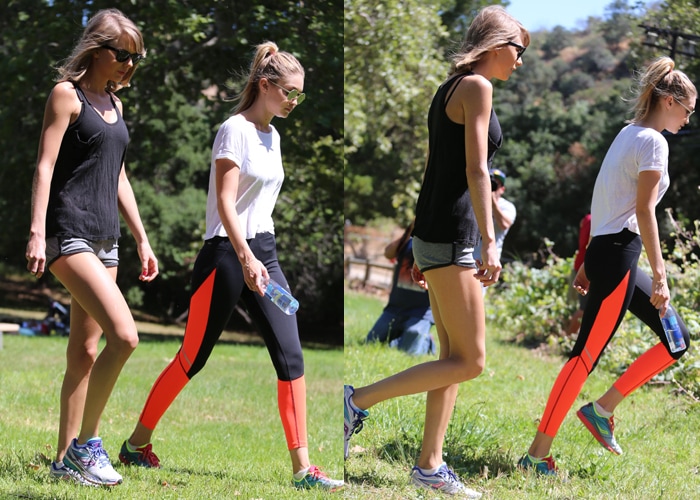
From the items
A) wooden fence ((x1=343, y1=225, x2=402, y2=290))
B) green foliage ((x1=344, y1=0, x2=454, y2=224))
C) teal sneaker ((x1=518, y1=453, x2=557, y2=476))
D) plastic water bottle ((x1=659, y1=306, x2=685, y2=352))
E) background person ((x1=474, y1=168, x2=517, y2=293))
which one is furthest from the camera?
wooden fence ((x1=343, y1=225, x2=402, y2=290))

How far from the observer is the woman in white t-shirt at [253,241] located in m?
2.47

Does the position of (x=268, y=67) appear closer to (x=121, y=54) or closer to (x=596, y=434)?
(x=121, y=54)

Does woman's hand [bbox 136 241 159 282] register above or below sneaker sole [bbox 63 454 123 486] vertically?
above

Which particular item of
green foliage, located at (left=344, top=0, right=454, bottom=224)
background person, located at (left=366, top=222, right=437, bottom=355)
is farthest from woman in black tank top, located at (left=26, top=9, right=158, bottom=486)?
green foliage, located at (left=344, top=0, right=454, bottom=224)

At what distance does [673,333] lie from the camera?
9.50 ft

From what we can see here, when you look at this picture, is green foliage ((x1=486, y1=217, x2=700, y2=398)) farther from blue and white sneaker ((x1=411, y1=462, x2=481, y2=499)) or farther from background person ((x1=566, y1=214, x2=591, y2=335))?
blue and white sneaker ((x1=411, y1=462, x2=481, y2=499))

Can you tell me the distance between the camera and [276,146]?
2605 millimetres

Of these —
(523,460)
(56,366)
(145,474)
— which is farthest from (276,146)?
(56,366)

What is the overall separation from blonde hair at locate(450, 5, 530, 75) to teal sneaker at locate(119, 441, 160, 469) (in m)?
1.55

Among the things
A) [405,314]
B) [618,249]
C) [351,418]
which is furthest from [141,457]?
[405,314]

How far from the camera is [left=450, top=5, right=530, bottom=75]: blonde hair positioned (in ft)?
7.85

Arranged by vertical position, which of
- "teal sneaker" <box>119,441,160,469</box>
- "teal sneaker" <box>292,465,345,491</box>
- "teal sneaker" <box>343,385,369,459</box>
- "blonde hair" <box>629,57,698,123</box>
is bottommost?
"teal sneaker" <box>119,441,160,469</box>

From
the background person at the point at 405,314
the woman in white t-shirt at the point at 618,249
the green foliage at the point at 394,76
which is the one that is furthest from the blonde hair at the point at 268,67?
the green foliage at the point at 394,76

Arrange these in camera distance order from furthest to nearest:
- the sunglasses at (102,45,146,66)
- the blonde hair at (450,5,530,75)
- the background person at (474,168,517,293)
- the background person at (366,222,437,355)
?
the background person at (366,222,437,355)
the background person at (474,168,517,293)
the sunglasses at (102,45,146,66)
the blonde hair at (450,5,530,75)
